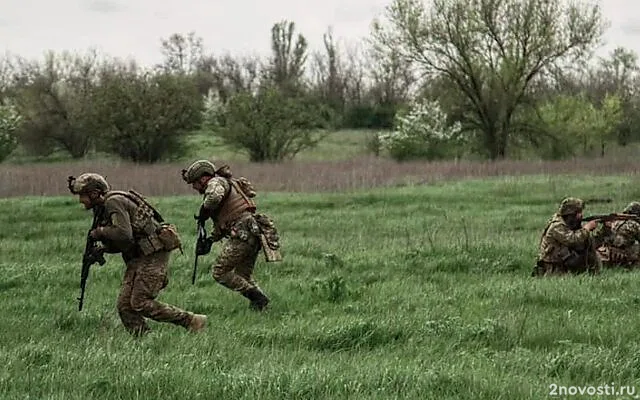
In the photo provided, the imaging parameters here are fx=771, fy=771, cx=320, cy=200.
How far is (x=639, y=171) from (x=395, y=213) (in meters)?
13.7

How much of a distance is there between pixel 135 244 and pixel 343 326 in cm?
223

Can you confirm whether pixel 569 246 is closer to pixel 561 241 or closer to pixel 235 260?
pixel 561 241

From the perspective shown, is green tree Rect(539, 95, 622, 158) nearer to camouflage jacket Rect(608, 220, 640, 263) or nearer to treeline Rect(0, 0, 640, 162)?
treeline Rect(0, 0, 640, 162)


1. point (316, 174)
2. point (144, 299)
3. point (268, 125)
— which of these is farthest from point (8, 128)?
point (144, 299)

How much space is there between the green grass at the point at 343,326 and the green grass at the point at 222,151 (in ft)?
85.5

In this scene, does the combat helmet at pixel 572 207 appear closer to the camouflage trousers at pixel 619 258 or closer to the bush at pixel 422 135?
the camouflage trousers at pixel 619 258

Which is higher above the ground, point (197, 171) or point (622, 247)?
point (197, 171)

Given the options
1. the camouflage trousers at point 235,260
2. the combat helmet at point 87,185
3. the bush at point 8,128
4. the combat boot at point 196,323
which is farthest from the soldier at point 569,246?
the bush at point 8,128

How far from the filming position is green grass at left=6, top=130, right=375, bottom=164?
42.1 meters

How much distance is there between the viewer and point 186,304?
9.24 m

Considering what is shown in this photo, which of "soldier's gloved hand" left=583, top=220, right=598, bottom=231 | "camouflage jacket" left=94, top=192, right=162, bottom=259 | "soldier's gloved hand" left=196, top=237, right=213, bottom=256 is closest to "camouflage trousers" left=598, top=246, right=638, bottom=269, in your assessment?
"soldier's gloved hand" left=583, top=220, right=598, bottom=231

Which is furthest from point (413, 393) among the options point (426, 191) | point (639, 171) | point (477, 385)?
point (639, 171)

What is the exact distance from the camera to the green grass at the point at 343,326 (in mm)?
5105

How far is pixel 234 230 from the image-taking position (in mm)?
8711
